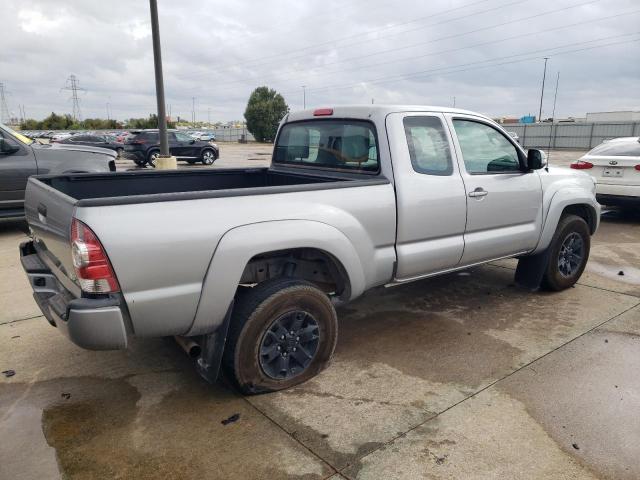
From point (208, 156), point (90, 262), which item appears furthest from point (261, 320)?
point (208, 156)

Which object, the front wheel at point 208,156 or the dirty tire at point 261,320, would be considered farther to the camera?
the front wheel at point 208,156

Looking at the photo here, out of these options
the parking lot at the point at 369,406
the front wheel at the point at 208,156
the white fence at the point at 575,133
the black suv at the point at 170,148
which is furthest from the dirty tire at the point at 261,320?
the white fence at the point at 575,133

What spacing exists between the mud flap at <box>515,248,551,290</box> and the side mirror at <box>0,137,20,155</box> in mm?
7668

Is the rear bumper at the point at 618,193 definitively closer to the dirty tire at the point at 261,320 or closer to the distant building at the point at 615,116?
the dirty tire at the point at 261,320

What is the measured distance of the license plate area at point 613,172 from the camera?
8766 millimetres

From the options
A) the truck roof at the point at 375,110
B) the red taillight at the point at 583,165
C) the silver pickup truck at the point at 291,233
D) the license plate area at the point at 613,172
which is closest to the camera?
the silver pickup truck at the point at 291,233

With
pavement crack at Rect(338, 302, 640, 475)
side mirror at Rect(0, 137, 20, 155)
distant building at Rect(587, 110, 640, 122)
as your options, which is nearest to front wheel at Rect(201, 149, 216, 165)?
side mirror at Rect(0, 137, 20, 155)

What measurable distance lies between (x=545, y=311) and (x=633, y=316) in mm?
757

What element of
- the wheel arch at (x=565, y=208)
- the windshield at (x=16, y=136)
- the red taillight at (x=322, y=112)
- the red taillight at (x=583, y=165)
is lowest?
the wheel arch at (x=565, y=208)

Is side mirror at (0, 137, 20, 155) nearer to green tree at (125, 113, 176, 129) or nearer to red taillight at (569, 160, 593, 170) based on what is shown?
red taillight at (569, 160, 593, 170)

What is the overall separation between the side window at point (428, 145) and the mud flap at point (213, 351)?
6.03ft

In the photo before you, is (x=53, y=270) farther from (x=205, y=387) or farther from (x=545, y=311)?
(x=545, y=311)

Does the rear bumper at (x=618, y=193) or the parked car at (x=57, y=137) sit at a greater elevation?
the parked car at (x=57, y=137)

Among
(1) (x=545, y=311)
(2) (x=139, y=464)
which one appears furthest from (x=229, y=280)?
(1) (x=545, y=311)
